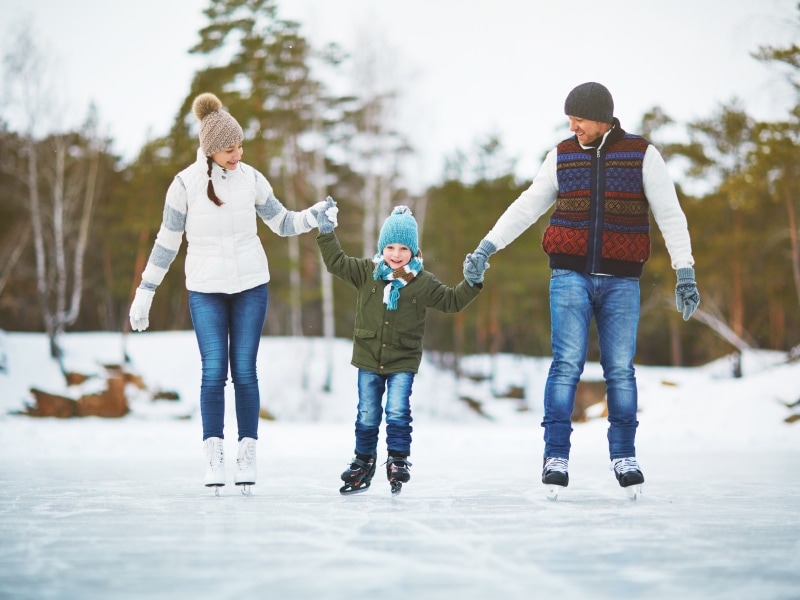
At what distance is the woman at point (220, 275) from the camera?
3.46 metres

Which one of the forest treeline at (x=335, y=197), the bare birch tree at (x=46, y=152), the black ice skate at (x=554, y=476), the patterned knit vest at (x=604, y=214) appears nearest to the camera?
the black ice skate at (x=554, y=476)

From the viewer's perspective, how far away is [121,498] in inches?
131

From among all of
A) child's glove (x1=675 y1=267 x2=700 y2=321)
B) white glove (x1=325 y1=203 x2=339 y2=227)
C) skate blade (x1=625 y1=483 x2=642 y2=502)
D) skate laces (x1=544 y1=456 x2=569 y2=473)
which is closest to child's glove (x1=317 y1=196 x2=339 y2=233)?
white glove (x1=325 y1=203 x2=339 y2=227)

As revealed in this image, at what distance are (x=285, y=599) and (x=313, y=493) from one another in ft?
6.09

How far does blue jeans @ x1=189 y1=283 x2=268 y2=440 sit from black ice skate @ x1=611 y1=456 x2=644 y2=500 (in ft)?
4.65

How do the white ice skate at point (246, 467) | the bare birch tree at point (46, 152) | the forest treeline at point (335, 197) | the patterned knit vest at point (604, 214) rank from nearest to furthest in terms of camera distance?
the patterned knit vest at point (604, 214)
the white ice skate at point (246, 467)
the bare birch tree at point (46, 152)
the forest treeline at point (335, 197)

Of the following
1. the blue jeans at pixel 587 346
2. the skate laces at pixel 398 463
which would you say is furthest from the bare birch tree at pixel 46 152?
the blue jeans at pixel 587 346

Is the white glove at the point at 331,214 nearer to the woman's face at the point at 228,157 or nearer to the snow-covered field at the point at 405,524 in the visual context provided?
the woman's face at the point at 228,157

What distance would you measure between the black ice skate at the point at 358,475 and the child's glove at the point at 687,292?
136cm

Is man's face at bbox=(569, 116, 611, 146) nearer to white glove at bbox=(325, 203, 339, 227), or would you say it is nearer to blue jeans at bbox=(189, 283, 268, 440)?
white glove at bbox=(325, 203, 339, 227)

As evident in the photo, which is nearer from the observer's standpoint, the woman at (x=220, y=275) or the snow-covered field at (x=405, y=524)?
the snow-covered field at (x=405, y=524)

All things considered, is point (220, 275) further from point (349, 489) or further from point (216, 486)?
point (349, 489)

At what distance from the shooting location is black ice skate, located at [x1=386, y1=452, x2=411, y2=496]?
3361 mm

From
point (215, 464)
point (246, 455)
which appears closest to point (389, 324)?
point (246, 455)
